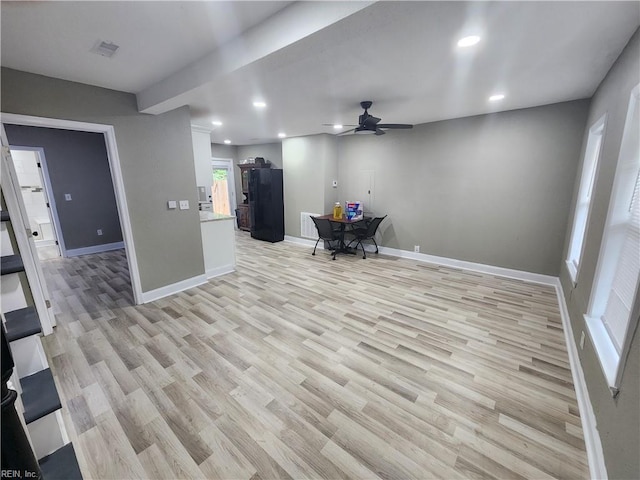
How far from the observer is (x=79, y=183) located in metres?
5.20

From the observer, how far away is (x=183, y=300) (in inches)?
131

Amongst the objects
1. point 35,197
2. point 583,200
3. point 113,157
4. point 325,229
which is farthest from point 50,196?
point 583,200

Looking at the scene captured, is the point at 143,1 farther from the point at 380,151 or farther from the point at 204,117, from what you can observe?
the point at 380,151

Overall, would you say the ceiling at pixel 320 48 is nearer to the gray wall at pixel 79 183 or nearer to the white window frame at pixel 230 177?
the gray wall at pixel 79 183

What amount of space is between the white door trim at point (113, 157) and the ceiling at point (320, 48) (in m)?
0.41

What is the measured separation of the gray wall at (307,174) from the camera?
5477 mm

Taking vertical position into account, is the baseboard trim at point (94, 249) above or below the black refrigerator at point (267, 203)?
below

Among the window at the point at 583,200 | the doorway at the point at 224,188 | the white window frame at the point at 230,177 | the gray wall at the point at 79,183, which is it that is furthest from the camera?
the doorway at the point at 224,188

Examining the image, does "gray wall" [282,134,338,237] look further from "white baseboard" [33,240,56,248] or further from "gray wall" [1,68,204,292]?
"white baseboard" [33,240,56,248]

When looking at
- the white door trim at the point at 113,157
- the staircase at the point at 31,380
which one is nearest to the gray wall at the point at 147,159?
the white door trim at the point at 113,157

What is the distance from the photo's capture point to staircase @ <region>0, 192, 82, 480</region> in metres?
0.88

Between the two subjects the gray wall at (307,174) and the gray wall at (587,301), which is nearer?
the gray wall at (587,301)

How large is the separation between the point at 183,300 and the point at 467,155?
15.5ft

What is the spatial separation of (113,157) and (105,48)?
1278 mm
